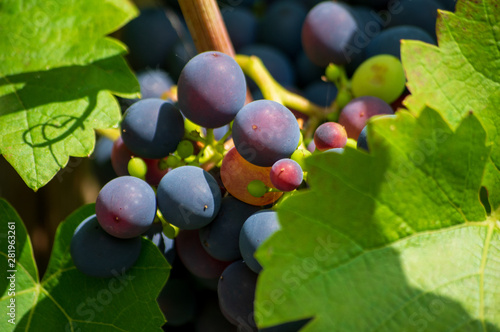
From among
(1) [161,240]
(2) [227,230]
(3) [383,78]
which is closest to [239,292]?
(2) [227,230]

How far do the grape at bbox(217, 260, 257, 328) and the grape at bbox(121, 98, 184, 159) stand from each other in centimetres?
24

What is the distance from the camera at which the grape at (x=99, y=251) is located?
2.68 ft

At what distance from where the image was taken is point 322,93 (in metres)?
1.14

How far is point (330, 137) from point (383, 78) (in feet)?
0.86

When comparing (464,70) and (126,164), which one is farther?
(126,164)

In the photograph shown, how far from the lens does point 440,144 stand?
2.18 ft

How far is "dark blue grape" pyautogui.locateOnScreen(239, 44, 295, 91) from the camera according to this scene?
1.18 metres

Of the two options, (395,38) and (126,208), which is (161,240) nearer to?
(126,208)

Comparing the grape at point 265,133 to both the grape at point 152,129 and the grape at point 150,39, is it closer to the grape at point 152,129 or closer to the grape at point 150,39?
the grape at point 152,129

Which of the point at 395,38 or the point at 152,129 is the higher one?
the point at 395,38

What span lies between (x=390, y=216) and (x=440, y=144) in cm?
12

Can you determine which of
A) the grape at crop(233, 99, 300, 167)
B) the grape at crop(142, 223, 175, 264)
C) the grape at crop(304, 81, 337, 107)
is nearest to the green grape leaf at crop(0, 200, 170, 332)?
the grape at crop(142, 223, 175, 264)

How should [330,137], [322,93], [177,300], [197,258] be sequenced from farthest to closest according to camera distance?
[322,93] → [177,300] → [197,258] → [330,137]

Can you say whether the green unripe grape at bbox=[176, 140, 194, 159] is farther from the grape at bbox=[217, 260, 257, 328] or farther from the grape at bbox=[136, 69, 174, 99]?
the grape at bbox=[136, 69, 174, 99]
